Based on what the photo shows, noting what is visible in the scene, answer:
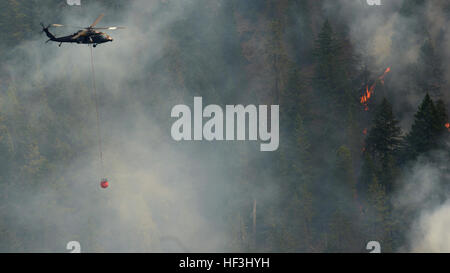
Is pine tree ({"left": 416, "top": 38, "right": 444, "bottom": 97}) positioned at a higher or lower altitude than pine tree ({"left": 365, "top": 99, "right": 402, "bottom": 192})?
higher

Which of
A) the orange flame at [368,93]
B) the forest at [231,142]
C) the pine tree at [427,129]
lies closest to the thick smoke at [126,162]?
the forest at [231,142]

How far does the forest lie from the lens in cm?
7119

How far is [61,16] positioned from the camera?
8650cm

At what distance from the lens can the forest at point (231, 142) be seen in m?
71.2

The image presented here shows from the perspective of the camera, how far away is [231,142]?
261 ft

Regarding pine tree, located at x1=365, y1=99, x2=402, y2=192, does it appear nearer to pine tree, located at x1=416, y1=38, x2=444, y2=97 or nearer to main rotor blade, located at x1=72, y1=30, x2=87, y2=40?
pine tree, located at x1=416, y1=38, x2=444, y2=97

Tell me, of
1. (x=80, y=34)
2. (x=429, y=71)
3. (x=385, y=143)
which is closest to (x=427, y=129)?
(x=385, y=143)

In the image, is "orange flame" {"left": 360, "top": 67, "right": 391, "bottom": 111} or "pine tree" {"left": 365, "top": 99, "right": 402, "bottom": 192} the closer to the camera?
"pine tree" {"left": 365, "top": 99, "right": 402, "bottom": 192}

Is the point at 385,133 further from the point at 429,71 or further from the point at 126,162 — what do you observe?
the point at 126,162

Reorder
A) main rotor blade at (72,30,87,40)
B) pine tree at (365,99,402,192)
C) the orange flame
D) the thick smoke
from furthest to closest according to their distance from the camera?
the orange flame, the thick smoke, pine tree at (365,99,402,192), main rotor blade at (72,30,87,40)

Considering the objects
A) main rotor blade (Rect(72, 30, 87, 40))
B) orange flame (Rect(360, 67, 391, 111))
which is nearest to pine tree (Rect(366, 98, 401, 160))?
orange flame (Rect(360, 67, 391, 111))

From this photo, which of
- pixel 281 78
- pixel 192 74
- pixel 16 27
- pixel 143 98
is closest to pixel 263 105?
pixel 281 78

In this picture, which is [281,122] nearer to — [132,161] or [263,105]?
[263,105]

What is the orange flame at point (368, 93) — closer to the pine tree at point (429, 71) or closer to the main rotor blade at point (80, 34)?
the pine tree at point (429, 71)
